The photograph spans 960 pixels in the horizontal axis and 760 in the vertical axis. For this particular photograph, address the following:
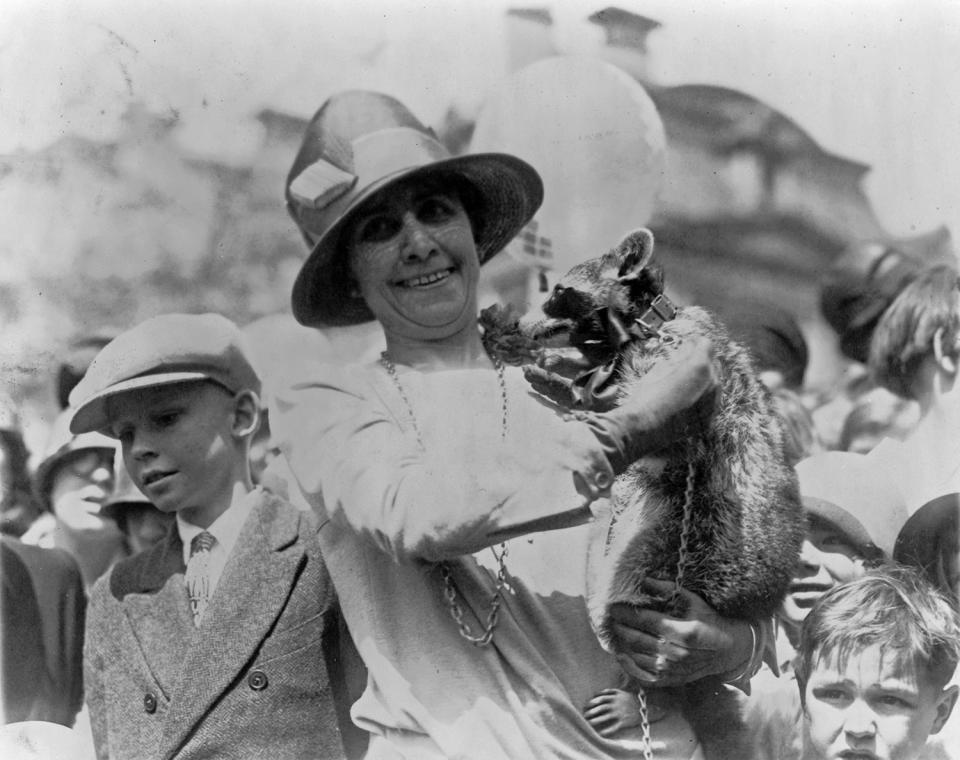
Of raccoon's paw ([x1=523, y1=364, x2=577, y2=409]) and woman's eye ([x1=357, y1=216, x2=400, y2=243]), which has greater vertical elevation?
woman's eye ([x1=357, y1=216, x2=400, y2=243])

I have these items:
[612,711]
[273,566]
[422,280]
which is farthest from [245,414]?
[612,711]

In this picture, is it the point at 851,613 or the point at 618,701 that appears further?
the point at 851,613

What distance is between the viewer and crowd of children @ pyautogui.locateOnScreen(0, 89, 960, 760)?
405cm

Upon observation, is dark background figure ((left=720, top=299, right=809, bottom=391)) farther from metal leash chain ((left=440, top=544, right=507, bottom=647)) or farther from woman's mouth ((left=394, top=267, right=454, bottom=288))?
metal leash chain ((left=440, top=544, right=507, bottom=647))

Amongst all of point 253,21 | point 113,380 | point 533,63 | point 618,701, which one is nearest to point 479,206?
point 533,63

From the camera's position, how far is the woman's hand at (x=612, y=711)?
13.3 ft

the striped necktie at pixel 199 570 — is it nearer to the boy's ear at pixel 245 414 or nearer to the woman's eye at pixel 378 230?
the boy's ear at pixel 245 414

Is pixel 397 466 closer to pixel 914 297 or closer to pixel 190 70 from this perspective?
pixel 190 70

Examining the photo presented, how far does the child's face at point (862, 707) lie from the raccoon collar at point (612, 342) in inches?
46.0

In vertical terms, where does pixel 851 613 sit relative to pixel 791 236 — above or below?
below

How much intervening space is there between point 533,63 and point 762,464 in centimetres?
150

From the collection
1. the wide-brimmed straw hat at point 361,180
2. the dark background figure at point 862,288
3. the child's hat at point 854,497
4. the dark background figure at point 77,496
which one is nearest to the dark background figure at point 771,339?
the dark background figure at point 862,288

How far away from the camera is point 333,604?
4094 mm

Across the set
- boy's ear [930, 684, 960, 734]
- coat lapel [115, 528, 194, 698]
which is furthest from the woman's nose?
boy's ear [930, 684, 960, 734]
